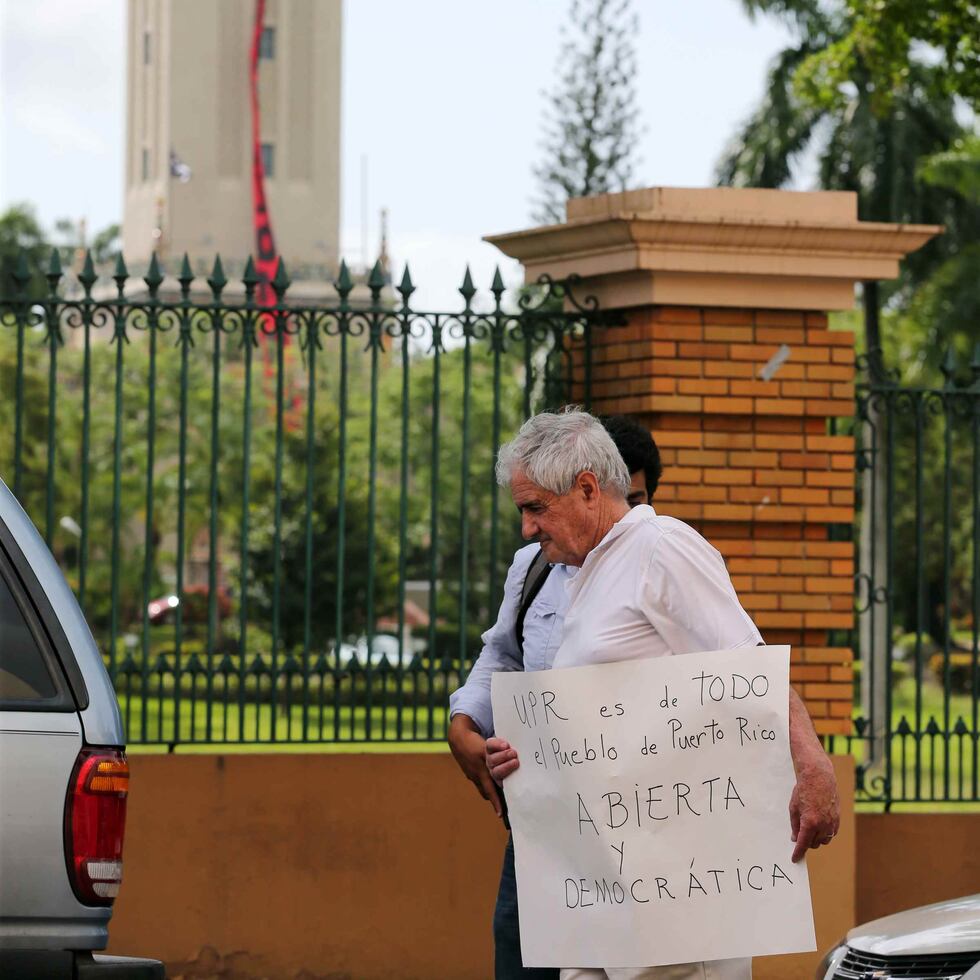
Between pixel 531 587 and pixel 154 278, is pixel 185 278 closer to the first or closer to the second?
pixel 154 278

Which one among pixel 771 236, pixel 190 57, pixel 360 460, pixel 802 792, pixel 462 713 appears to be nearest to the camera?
pixel 802 792

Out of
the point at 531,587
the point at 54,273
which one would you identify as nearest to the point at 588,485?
the point at 531,587

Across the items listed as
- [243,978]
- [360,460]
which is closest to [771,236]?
[243,978]

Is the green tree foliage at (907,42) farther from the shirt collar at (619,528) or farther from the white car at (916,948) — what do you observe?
the shirt collar at (619,528)

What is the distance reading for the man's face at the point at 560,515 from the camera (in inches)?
149

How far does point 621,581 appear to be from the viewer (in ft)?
12.3

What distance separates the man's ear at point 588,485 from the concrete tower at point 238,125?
80.6m

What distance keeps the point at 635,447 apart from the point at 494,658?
68 cm

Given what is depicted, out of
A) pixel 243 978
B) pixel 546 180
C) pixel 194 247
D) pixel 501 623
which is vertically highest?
pixel 194 247

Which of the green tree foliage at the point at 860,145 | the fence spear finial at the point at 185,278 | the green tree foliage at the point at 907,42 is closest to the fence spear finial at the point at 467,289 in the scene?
the fence spear finial at the point at 185,278

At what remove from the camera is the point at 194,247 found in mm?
85062

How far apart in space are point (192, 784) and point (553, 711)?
402 cm

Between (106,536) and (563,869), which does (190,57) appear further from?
(563,869)

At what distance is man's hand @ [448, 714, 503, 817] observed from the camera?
406cm
